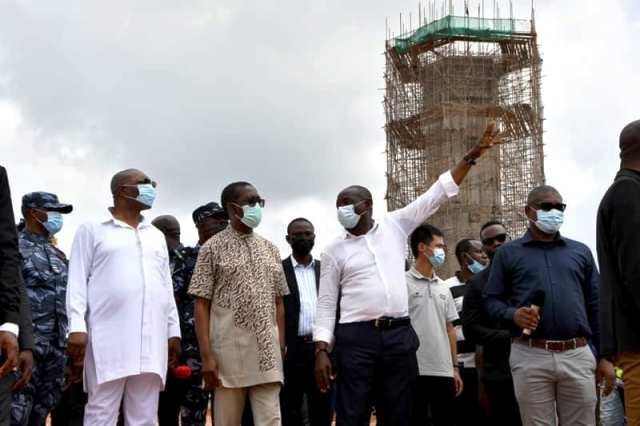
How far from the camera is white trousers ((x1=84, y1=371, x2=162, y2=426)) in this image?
5.03 metres

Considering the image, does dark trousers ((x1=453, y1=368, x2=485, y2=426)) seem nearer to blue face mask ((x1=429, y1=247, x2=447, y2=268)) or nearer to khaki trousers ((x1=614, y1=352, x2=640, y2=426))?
blue face mask ((x1=429, y1=247, x2=447, y2=268))

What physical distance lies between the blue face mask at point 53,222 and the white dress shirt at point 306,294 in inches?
79.8

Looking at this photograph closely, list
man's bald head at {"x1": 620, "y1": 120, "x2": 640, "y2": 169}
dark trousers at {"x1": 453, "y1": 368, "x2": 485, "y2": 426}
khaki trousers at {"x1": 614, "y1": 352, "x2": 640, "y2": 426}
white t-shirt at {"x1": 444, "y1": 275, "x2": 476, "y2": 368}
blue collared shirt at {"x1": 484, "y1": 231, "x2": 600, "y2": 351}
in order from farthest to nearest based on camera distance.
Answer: white t-shirt at {"x1": 444, "y1": 275, "x2": 476, "y2": 368}
dark trousers at {"x1": 453, "y1": 368, "x2": 485, "y2": 426}
blue collared shirt at {"x1": 484, "y1": 231, "x2": 600, "y2": 351}
man's bald head at {"x1": 620, "y1": 120, "x2": 640, "y2": 169}
khaki trousers at {"x1": 614, "y1": 352, "x2": 640, "y2": 426}

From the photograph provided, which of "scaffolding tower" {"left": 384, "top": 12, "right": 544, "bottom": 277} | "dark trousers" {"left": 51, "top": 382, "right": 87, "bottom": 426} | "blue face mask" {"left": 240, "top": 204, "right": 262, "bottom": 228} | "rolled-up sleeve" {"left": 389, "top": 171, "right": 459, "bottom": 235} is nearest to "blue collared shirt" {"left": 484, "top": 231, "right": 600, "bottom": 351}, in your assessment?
"rolled-up sleeve" {"left": 389, "top": 171, "right": 459, "bottom": 235}

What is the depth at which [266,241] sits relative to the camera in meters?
5.98

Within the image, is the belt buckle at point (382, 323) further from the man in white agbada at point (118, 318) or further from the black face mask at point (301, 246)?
the black face mask at point (301, 246)

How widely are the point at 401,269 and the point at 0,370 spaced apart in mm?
2823

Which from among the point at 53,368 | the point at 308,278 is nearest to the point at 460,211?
the point at 308,278

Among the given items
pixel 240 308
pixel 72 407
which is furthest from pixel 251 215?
pixel 72 407

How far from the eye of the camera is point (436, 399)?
663cm

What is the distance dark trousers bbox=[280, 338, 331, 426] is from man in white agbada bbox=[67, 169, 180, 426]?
177 cm

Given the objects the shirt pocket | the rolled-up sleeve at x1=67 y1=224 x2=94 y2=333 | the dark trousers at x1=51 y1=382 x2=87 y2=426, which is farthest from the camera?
the dark trousers at x1=51 y1=382 x2=87 y2=426

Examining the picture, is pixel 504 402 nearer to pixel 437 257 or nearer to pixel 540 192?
pixel 437 257

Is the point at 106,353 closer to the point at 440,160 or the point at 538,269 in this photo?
the point at 538,269
